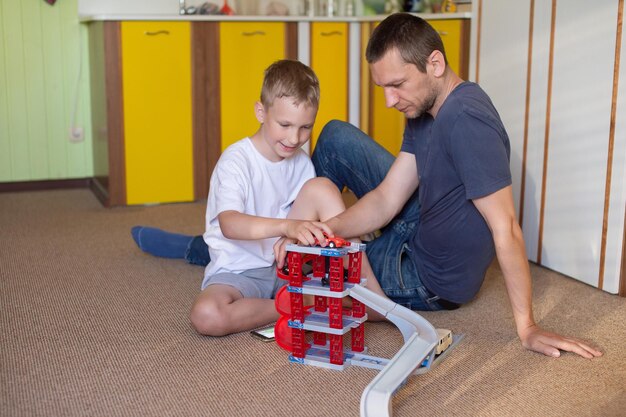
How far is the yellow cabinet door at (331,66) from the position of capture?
11.6 feet

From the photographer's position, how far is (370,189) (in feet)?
6.77

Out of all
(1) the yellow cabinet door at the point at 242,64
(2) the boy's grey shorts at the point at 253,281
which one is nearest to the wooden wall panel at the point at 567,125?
(2) the boy's grey shorts at the point at 253,281

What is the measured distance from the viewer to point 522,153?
8.21 feet

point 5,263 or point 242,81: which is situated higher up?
point 242,81

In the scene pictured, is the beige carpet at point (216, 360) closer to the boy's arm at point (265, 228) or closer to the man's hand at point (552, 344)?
the man's hand at point (552, 344)

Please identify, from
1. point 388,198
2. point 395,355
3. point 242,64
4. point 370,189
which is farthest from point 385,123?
point 395,355

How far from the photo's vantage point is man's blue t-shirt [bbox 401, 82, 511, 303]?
159 cm

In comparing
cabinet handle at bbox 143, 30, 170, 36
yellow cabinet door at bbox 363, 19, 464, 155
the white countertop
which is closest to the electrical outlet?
the white countertop

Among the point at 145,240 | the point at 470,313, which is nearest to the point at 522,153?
the point at 470,313

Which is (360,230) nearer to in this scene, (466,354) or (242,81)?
(466,354)

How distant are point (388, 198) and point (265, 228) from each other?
0.38 meters

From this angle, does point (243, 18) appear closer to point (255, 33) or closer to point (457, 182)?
point (255, 33)

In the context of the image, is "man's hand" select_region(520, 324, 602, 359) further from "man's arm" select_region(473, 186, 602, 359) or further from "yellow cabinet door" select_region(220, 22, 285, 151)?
"yellow cabinet door" select_region(220, 22, 285, 151)

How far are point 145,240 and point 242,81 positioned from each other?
1.20m
